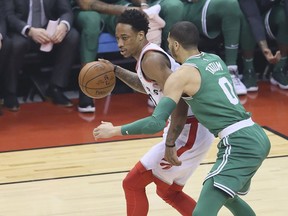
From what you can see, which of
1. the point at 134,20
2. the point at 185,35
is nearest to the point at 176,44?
the point at 185,35

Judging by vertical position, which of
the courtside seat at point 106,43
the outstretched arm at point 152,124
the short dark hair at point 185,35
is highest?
the short dark hair at point 185,35

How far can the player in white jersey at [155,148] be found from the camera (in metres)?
4.36

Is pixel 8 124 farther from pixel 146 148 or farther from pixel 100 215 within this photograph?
pixel 100 215

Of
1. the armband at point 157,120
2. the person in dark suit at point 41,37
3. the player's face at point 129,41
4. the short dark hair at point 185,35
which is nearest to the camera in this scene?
the armband at point 157,120

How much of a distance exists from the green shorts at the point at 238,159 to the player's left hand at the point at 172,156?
0.24 meters

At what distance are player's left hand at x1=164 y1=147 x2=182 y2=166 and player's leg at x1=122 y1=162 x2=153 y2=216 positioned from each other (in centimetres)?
26

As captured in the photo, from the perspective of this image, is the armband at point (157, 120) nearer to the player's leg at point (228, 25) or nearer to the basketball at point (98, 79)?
the basketball at point (98, 79)

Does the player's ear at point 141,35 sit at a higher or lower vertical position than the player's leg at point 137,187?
higher

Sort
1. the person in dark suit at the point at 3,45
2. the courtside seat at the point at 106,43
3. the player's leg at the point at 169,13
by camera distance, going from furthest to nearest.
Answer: the courtside seat at the point at 106,43, the player's leg at the point at 169,13, the person in dark suit at the point at 3,45

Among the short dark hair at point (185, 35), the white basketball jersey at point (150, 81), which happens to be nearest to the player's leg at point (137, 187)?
the white basketball jersey at point (150, 81)

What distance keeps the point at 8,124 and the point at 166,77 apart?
339 cm

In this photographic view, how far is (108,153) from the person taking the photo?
21.0ft

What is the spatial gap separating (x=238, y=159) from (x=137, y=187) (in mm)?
710

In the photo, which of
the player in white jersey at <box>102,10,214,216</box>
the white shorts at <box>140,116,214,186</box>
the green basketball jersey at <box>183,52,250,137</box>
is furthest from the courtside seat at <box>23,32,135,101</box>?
the green basketball jersey at <box>183,52,250,137</box>
